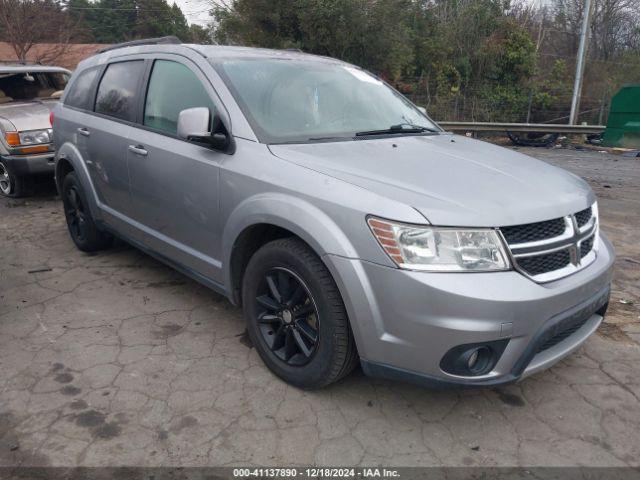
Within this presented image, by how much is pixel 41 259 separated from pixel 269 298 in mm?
3008

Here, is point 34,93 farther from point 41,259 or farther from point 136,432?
point 136,432

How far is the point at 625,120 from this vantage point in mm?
13781

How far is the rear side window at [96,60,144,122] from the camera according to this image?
12.5 ft

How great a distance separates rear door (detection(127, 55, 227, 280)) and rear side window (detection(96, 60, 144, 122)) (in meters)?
0.19

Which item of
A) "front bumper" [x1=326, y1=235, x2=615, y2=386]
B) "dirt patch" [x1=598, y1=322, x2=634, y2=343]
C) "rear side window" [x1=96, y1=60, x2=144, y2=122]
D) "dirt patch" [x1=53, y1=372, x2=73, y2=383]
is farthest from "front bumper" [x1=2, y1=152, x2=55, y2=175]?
"dirt patch" [x1=598, y1=322, x2=634, y2=343]

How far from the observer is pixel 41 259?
4797 millimetres

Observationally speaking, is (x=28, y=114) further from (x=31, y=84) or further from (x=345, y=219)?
(x=345, y=219)

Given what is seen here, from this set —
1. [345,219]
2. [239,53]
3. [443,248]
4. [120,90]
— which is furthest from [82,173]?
[443,248]

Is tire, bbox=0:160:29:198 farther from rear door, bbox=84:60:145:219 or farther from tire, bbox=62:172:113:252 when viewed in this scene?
rear door, bbox=84:60:145:219

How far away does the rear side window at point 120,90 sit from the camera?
12.5 feet

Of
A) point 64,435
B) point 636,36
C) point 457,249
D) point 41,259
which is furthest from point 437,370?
point 636,36

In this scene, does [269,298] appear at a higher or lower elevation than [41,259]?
higher

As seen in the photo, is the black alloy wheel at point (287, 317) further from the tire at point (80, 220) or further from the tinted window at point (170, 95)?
the tire at point (80, 220)

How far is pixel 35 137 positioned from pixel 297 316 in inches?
209
